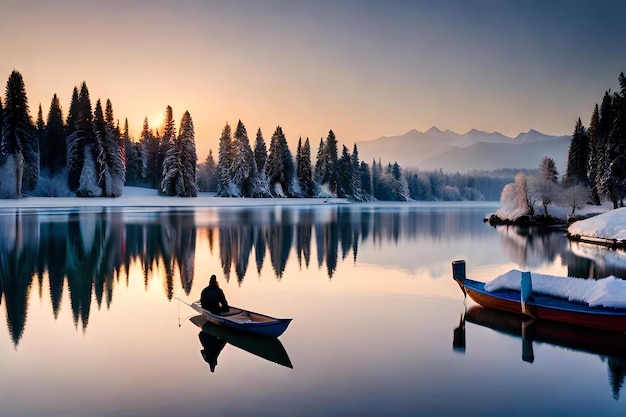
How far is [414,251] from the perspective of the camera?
3359 cm

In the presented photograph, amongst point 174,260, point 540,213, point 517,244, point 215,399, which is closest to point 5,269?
point 174,260

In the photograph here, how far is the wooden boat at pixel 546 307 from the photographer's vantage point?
13.7m

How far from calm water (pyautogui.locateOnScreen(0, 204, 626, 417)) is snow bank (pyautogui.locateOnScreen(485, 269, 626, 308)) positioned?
36.6 inches

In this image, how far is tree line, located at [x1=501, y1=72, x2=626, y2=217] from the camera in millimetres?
58656

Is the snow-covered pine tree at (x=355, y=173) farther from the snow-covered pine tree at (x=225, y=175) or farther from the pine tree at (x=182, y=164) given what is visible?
the pine tree at (x=182, y=164)

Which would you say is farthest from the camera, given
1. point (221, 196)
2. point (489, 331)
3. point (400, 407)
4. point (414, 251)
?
point (221, 196)

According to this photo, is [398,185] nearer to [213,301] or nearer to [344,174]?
[344,174]

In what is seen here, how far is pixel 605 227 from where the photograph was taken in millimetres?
40594

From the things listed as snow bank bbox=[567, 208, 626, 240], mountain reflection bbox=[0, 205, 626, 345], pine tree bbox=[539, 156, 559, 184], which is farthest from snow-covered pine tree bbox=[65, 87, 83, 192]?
snow bank bbox=[567, 208, 626, 240]

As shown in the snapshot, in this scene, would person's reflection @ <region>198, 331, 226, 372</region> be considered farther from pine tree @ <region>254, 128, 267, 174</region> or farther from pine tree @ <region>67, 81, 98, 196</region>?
pine tree @ <region>254, 128, 267, 174</region>

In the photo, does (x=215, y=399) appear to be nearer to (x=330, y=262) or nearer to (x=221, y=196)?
(x=330, y=262)

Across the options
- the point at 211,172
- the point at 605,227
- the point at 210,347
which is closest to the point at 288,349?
the point at 210,347

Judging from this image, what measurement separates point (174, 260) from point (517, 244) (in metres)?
26.2

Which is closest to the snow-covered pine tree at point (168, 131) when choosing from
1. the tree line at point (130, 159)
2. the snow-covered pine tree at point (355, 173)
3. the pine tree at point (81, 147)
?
the tree line at point (130, 159)
